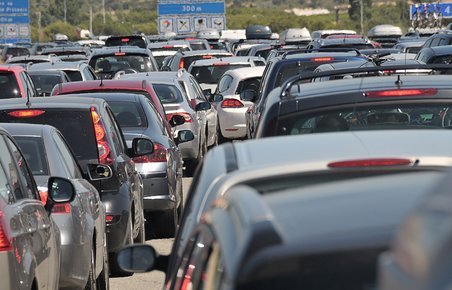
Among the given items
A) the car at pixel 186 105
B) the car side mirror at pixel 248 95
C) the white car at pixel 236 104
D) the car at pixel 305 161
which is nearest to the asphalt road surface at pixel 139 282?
the car at pixel 305 161

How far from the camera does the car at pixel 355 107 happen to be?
6.66 m

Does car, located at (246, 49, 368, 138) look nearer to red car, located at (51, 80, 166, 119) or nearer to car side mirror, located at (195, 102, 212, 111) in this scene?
red car, located at (51, 80, 166, 119)

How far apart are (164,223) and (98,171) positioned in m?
2.69

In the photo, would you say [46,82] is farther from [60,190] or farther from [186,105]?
[60,190]

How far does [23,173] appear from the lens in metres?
7.62

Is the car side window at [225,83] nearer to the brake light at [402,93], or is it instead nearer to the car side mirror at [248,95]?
the car side mirror at [248,95]

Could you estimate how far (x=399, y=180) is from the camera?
315 centimetres

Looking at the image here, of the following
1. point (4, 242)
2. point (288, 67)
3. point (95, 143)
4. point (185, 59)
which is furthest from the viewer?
point (185, 59)

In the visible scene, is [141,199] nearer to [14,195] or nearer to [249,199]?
[14,195]

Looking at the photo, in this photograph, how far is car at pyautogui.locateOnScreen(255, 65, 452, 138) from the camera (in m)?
6.66

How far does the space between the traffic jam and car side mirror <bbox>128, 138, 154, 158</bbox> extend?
1cm

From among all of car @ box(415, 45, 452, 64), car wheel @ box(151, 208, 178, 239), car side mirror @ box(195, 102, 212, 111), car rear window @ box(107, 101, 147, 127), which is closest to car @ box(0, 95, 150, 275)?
car wheel @ box(151, 208, 178, 239)

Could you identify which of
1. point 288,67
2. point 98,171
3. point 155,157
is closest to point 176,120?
point 288,67

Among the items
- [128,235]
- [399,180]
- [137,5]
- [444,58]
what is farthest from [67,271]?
[137,5]
